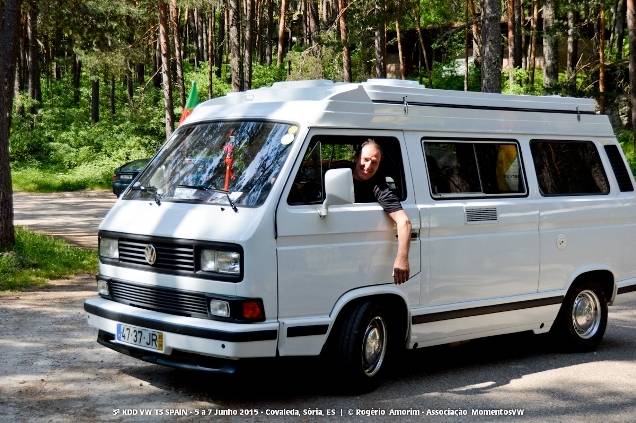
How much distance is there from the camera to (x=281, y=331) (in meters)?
6.14

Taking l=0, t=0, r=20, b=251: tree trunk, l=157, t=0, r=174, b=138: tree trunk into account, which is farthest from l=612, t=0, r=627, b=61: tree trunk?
l=0, t=0, r=20, b=251: tree trunk

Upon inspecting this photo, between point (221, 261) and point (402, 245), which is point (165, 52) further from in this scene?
point (221, 261)

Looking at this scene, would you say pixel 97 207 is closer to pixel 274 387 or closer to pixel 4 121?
pixel 4 121

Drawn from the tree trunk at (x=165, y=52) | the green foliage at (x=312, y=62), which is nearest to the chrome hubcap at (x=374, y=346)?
the green foliage at (x=312, y=62)

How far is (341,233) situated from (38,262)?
810 cm

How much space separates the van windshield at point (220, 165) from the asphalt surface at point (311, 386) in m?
1.32

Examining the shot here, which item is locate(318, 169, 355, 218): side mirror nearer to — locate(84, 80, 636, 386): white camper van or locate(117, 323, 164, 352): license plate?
locate(84, 80, 636, 386): white camper van

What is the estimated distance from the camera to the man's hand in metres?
6.79

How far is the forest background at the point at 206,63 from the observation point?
25.8m

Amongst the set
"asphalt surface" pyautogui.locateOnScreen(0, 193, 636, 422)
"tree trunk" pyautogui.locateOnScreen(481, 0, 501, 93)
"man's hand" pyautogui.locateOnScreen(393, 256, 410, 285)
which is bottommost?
"asphalt surface" pyautogui.locateOnScreen(0, 193, 636, 422)

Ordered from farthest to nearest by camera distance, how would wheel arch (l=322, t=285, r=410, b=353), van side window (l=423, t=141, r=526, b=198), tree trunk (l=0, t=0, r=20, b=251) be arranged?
1. tree trunk (l=0, t=0, r=20, b=251)
2. van side window (l=423, t=141, r=526, b=198)
3. wheel arch (l=322, t=285, r=410, b=353)

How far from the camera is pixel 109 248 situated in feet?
22.7

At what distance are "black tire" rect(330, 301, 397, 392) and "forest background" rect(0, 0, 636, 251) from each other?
8.27m

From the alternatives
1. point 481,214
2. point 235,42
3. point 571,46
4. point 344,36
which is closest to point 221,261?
point 481,214
